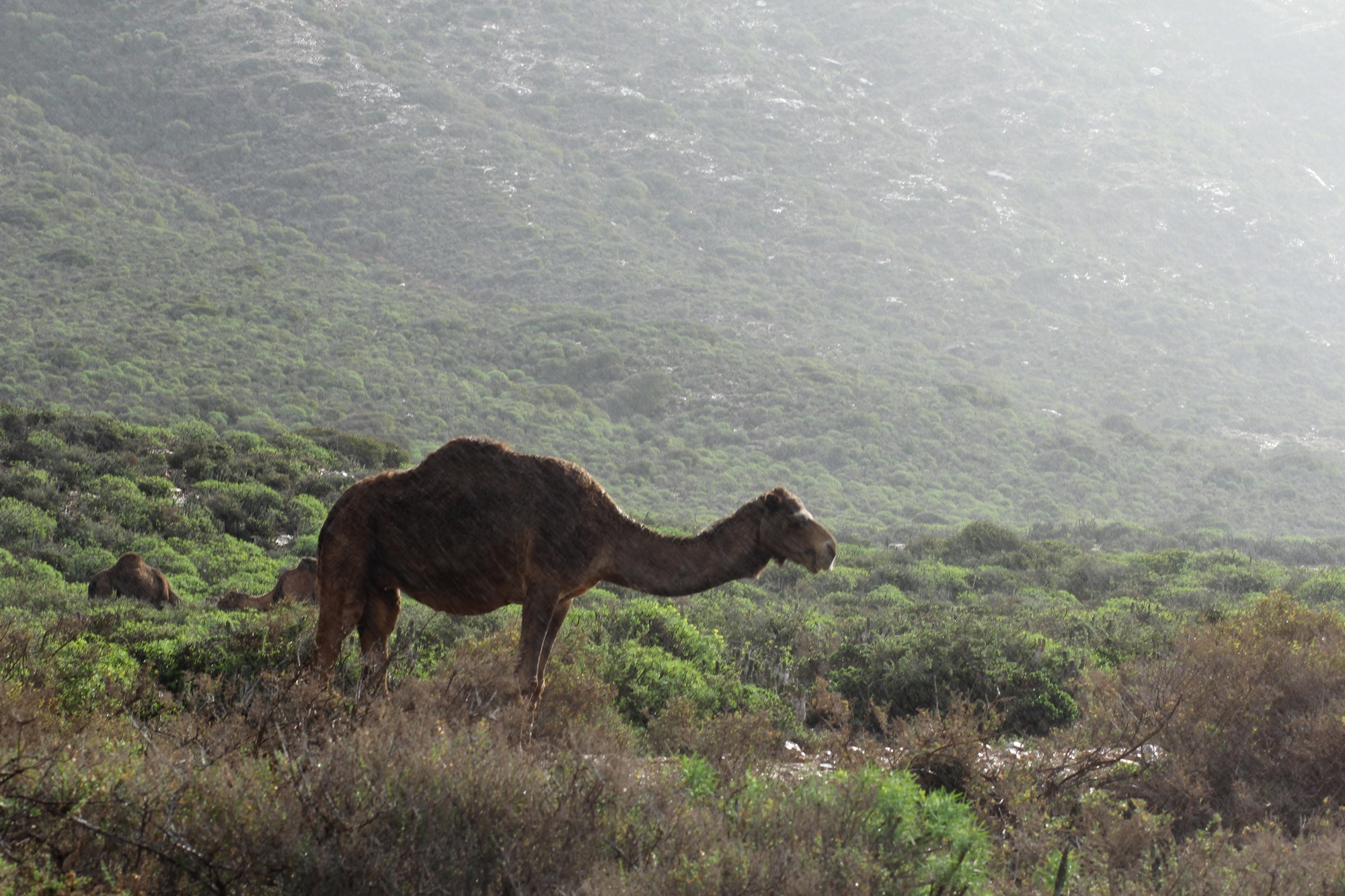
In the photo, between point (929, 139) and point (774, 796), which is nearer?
point (774, 796)

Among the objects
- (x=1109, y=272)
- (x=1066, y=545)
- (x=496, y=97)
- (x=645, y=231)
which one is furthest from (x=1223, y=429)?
(x=496, y=97)

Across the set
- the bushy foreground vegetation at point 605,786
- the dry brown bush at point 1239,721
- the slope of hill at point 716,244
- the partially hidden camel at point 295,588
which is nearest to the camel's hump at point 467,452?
the bushy foreground vegetation at point 605,786

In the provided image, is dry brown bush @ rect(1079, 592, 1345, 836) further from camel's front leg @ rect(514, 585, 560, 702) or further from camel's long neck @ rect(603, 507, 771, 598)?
camel's front leg @ rect(514, 585, 560, 702)

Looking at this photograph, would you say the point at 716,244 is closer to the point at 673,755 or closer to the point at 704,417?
the point at 704,417

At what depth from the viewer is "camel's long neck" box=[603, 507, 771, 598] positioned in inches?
240

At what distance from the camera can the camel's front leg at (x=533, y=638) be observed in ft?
20.4

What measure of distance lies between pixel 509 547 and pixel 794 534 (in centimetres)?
169

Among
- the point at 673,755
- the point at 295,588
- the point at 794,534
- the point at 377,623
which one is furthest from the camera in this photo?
the point at 295,588

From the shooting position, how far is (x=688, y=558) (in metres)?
6.20

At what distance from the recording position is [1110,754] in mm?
7207

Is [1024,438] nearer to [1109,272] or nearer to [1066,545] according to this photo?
[1066,545]

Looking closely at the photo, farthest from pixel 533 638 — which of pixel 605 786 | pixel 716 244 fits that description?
pixel 716 244

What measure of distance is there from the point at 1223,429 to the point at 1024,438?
55.2ft

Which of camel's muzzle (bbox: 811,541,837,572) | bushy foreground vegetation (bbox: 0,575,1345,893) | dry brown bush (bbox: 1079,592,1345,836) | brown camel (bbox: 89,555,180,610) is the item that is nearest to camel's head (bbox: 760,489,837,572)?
camel's muzzle (bbox: 811,541,837,572)
